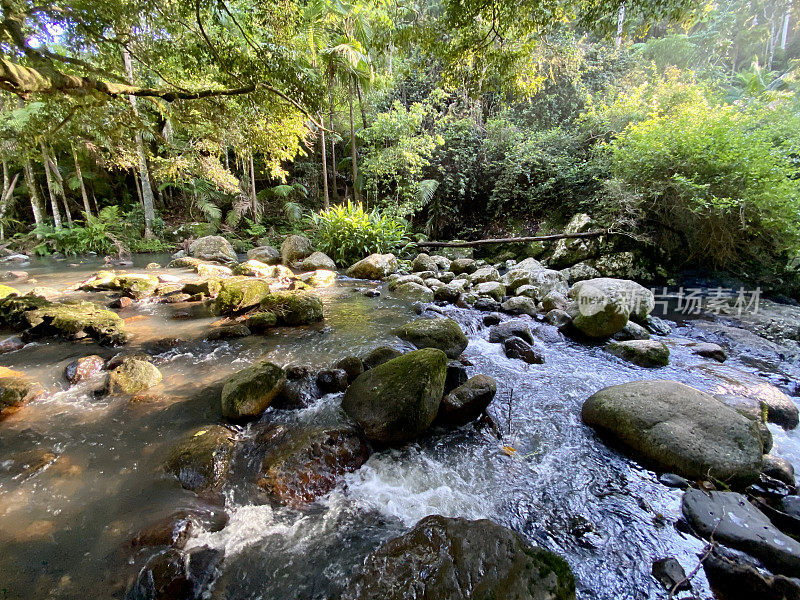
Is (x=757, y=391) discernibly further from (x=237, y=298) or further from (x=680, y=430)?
(x=237, y=298)

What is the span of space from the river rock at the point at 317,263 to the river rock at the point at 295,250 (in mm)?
607

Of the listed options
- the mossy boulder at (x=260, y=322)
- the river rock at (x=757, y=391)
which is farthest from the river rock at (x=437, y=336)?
the river rock at (x=757, y=391)

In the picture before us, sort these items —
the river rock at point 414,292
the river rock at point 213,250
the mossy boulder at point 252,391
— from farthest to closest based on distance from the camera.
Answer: the river rock at point 213,250
the river rock at point 414,292
the mossy boulder at point 252,391

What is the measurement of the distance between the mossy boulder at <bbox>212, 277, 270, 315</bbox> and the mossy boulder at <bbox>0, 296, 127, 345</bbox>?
1.34 m

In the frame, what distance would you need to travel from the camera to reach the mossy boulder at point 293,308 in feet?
17.4

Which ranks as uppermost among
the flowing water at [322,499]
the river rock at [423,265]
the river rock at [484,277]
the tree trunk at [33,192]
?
the tree trunk at [33,192]

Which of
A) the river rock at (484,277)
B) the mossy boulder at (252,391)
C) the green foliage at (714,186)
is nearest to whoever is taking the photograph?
the mossy boulder at (252,391)

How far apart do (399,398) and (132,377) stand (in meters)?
2.81

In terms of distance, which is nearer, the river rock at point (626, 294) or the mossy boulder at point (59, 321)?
the mossy boulder at point (59, 321)

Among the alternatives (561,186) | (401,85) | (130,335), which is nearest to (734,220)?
(561,186)

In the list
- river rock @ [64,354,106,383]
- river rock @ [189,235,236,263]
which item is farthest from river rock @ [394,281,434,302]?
river rock @ [189,235,236,263]

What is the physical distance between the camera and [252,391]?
118 inches

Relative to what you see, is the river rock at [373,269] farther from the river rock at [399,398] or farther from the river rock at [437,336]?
the river rock at [399,398]

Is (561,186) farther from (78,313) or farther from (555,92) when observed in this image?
(78,313)
